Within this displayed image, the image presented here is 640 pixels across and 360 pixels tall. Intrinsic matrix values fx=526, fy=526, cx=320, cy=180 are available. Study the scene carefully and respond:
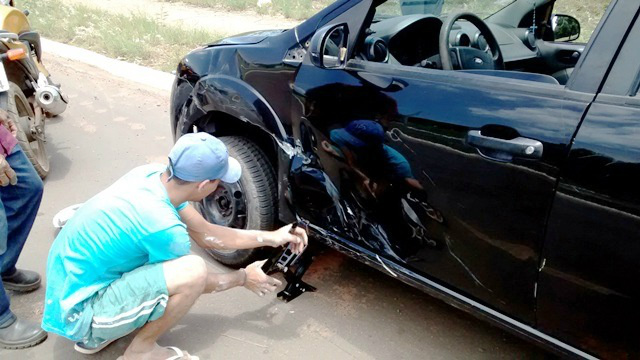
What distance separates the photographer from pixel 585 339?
1.68m

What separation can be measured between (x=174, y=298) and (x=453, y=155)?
119cm

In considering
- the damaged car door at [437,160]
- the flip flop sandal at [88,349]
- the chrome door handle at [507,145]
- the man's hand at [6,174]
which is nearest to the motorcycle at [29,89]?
the man's hand at [6,174]

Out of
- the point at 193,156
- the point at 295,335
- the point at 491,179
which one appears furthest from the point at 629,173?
the point at 295,335

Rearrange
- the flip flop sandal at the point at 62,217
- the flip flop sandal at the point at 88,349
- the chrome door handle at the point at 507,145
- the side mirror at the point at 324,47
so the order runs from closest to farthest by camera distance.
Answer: the chrome door handle at the point at 507,145
the side mirror at the point at 324,47
the flip flop sandal at the point at 88,349
the flip flop sandal at the point at 62,217

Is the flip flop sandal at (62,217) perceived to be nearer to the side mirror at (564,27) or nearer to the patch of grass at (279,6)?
the side mirror at (564,27)

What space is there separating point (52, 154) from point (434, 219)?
365 centimetres

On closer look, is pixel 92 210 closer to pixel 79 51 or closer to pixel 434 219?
pixel 434 219

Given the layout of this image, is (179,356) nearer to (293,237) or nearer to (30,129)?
(293,237)

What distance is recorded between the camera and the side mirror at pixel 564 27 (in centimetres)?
337

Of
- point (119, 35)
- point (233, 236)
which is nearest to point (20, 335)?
point (233, 236)

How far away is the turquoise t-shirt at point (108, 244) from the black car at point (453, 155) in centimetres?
71

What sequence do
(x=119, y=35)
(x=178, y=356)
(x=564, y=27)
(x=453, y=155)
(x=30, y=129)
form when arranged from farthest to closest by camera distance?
(x=119, y=35)
(x=30, y=129)
(x=564, y=27)
(x=178, y=356)
(x=453, y=155)

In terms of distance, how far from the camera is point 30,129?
3898 millimetres

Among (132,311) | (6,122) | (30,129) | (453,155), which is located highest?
(453,155)
